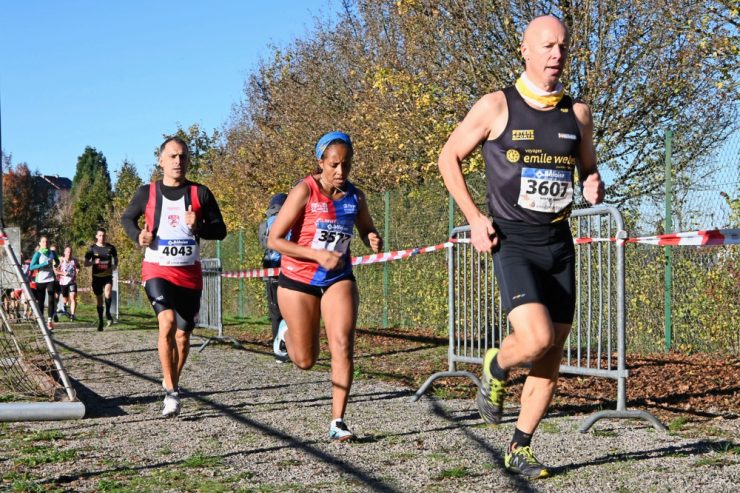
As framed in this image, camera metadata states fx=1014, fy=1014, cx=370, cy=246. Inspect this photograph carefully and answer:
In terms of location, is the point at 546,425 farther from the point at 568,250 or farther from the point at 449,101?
the point at 449,101

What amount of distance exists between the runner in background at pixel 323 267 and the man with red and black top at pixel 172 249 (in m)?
1.33

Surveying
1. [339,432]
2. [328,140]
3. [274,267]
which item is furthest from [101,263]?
[339,432]

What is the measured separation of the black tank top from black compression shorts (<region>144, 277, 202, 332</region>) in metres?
3.46

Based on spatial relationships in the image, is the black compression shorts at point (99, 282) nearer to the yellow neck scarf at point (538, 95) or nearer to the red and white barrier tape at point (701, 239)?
the red and white barrier tape at point (701, 239)

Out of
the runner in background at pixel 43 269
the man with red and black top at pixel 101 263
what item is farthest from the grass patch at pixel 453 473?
the runner in background at pixel 43 269

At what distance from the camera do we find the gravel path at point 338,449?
5.09 meters

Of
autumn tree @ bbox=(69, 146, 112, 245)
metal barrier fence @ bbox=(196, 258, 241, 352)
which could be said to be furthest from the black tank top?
autumn tree @ bbox=(69, 146, 112, 245)

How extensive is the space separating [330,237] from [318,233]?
0.29ft

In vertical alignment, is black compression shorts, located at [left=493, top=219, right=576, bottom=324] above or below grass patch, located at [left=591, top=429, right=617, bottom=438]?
above

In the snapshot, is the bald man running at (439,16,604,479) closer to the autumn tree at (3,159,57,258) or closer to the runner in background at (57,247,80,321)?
the runner in background at (57,247,80,321)

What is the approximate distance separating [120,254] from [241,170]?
1568 centimetres

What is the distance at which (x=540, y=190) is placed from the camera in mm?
4910

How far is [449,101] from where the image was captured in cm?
1509

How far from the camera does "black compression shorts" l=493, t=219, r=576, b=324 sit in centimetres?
484
